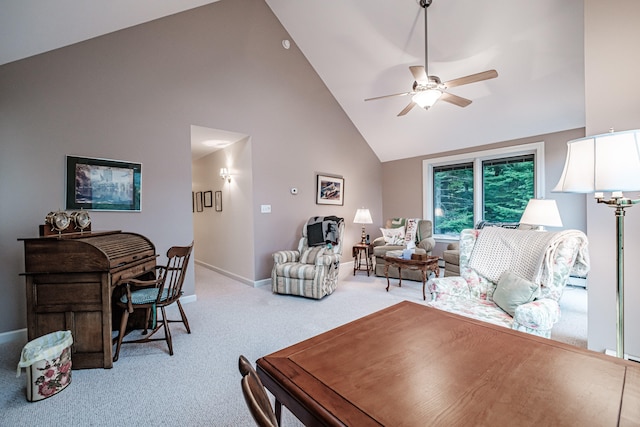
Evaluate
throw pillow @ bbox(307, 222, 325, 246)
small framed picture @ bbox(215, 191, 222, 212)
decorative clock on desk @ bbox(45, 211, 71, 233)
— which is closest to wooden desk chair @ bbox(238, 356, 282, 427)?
decorative clock on desk @ bbox(45, 211, 71, 233)

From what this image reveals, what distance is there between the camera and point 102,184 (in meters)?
3.10

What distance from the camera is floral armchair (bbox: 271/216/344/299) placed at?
149 inches

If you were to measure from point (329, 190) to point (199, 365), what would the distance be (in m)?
3.88

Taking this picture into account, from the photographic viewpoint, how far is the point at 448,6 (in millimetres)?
3369

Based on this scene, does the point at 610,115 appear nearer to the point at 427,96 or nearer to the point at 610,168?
the point at 610,168

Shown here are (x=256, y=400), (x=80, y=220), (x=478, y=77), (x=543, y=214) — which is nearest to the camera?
(x=256, y=400)

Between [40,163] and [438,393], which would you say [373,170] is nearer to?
[40,163]

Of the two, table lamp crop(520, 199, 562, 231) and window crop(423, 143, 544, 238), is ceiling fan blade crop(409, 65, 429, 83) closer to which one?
table lamp crop(520, 199, 562, 231)

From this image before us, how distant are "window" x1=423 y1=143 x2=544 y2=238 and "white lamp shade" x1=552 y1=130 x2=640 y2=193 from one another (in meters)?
3.93

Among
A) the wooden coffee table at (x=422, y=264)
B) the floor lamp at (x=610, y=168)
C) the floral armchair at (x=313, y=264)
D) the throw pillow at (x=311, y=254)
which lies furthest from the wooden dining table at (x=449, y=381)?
the throw pillow at (x=311, y=254)

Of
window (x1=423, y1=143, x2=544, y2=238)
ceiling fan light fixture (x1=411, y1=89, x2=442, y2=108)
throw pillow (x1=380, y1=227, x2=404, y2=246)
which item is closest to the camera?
ceiling fan light fixture (x1=411, y1=89, x2=442, y2=108)

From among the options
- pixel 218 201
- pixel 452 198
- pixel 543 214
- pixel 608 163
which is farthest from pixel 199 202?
pixel 608 163

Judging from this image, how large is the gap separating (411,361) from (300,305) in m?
2.80

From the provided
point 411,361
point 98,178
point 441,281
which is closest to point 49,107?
point 98,178
